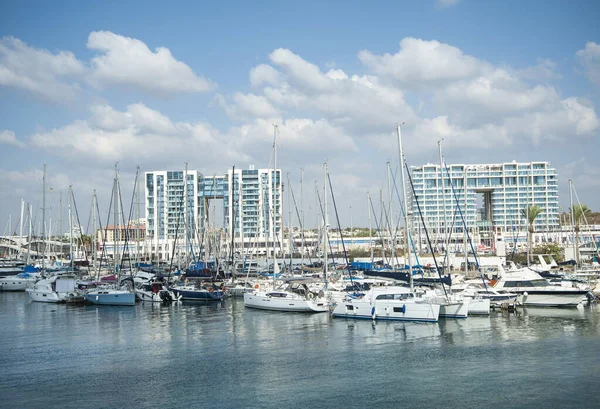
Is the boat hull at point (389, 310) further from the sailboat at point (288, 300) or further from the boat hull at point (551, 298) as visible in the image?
the boat hull at point (551, 298)

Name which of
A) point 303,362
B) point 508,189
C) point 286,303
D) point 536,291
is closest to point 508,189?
point 508,189

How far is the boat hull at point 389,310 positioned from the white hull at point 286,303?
3355 mm

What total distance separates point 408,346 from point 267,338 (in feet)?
28.7

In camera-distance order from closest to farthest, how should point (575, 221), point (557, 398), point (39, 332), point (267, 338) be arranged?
point (557, 398) < point (267, 338) < point (39, 332) < point (575, 221)

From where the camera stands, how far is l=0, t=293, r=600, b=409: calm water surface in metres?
22.3

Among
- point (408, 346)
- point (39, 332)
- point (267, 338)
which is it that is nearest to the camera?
point (408, 346)

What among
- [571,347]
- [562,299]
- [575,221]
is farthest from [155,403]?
[575,221]

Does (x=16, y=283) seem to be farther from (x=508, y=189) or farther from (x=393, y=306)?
(x=508, y=189)

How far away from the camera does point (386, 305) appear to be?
40.0 meters

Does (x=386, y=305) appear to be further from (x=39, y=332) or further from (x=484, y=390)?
(x=39, y=332)

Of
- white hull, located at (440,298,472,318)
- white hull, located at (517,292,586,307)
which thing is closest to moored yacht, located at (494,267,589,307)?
white hull, located at (517,292,586,307)

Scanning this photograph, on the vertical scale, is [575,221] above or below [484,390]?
above

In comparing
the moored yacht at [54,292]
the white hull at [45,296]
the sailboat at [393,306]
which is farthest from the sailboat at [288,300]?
the white hull at [45,296]

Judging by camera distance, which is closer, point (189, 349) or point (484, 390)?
point (484, 390)
